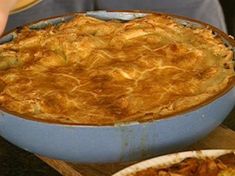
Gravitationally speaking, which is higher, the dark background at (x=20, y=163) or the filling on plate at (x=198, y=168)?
the filling on plate at (x=198, y=168)

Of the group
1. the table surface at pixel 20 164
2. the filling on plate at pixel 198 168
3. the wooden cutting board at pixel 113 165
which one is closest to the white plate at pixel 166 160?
the filling on plate at pixel 198 168

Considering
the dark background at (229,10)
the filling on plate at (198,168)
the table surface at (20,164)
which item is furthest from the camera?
the dark background at (229,10)

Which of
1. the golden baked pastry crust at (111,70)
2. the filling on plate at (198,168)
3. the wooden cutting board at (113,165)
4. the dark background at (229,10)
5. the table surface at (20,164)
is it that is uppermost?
the golden baked pastry crust at (111,70)

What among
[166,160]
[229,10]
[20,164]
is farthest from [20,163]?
[229,10]

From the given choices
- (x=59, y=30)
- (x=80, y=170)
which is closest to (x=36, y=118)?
(x=80, y=170)

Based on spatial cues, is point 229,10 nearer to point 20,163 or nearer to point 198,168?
point 20,163

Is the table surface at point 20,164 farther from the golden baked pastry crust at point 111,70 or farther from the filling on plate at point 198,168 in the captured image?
the filling on plate at point 198,168

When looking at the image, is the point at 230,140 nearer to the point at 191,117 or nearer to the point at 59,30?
the point at 191,117
